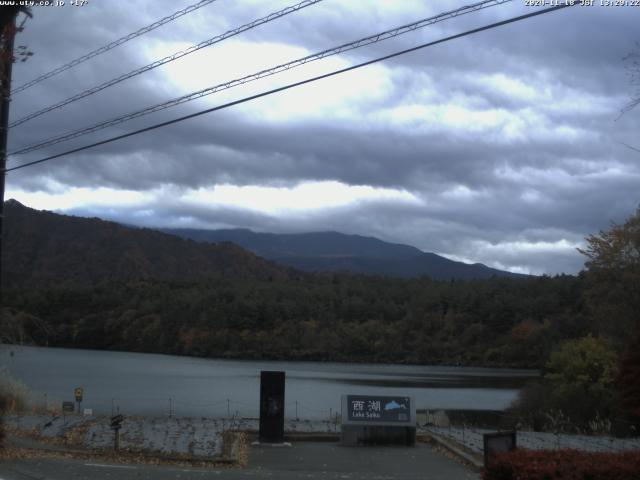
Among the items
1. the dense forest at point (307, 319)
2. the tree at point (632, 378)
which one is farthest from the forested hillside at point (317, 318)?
the tree at point (632, 378)

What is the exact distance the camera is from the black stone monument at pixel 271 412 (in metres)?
21.0

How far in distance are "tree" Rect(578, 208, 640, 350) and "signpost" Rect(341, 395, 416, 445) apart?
20.5m

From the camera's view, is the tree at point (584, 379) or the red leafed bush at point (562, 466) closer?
the red leafed bush at point (562, 466)

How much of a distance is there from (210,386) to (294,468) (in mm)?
46770

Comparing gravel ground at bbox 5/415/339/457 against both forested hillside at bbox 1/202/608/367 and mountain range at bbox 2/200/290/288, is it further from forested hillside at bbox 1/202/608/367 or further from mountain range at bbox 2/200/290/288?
mountain range at bbox 2/200/290/288

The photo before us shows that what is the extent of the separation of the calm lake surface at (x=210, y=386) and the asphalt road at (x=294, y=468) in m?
10.6

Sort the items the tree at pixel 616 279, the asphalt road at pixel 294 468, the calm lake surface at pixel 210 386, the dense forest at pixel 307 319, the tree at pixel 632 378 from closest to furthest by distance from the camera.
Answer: the asphalt road at pixel 294 468
the tree at pixel 632 378
the tree at pixel 616 279
the calm lake surface at pixel 210 386
the dense forest at pixel 307 319

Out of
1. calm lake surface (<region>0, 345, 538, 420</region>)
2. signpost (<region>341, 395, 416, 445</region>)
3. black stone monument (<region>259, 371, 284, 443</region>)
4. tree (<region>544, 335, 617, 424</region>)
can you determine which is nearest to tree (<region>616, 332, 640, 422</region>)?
signpost (<region>341, 395, 416, 445</region>)

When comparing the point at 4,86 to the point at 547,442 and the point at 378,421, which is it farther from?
the point at 547,442

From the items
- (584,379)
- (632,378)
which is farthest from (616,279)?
(632,378)

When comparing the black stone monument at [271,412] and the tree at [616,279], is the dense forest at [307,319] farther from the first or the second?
the black stone monument at [271,412]

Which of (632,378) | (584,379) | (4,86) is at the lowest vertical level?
(584,379)

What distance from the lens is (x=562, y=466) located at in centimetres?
1023

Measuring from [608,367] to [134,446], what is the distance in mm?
29352
